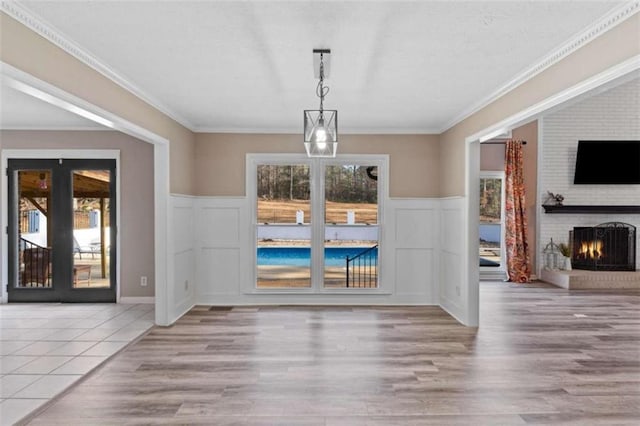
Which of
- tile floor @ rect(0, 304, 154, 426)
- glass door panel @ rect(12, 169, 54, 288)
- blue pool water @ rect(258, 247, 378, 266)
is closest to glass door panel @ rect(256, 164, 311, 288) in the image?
blue pool water @ rect(258, 247, 378, 266)

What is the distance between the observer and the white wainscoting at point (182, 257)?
497 cm

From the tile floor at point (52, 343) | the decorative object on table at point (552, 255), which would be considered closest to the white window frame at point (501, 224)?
the decorative object on table at point (552, 255)

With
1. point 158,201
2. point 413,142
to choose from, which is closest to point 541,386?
point 413,142

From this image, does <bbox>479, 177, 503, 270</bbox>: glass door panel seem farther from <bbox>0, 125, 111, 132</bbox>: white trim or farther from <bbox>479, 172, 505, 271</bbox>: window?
<bbox>0, 125, 111, 132</bbox>: white trim

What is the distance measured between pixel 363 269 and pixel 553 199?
13.6ft

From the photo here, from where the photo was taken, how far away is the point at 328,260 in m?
5.93

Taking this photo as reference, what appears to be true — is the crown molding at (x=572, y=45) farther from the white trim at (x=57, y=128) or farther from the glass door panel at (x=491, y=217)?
the white trim at (x=57, y=128)

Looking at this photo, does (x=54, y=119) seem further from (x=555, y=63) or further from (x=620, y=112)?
(x=620, y=112)

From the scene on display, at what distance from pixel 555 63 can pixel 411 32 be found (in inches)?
48.0

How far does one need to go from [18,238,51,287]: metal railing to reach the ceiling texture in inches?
127

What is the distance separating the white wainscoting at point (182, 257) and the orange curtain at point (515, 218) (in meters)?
5.63

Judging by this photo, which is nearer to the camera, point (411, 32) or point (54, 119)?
point (411, 32)

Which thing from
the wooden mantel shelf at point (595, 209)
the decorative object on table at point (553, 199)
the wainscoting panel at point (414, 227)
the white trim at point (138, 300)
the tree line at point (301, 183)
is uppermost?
the tree line at point (301, 183)

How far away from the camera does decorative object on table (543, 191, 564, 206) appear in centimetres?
754
